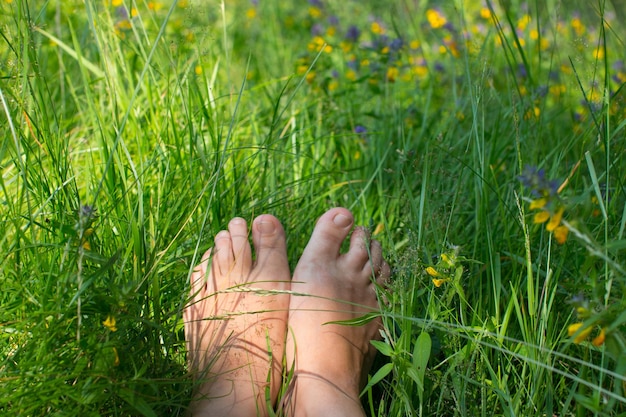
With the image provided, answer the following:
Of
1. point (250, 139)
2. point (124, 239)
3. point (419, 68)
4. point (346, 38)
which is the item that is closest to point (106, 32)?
point (250, 139)

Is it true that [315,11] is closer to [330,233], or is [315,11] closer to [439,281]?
[330,233]

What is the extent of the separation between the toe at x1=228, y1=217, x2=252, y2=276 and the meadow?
0.16 feet

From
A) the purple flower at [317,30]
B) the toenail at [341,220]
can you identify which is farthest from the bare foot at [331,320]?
the purple flower at [317,30]

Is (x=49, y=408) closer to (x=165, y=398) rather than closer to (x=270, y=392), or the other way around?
(x=165, y=398)

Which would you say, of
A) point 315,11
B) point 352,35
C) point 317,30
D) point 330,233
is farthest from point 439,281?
point 315,11

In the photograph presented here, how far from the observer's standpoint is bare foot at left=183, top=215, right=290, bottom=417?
57.3 inches

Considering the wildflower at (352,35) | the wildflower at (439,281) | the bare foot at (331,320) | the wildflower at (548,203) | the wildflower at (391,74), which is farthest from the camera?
the wildflower at (352,35)

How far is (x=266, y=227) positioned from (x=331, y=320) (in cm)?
29

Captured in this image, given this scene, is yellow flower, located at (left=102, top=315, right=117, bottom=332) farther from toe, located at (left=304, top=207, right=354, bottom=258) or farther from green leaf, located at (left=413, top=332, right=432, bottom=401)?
toe, located at (left=304, top=207, right=354, bottom=258)

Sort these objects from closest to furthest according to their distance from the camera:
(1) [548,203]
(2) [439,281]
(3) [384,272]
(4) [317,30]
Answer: (1) [548,203], (2) [439,281], (3) [384,272], (4) [317,30]

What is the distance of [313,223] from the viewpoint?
77.4 inches

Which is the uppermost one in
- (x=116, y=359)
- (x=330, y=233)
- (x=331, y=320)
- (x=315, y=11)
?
(x=315, y=11)

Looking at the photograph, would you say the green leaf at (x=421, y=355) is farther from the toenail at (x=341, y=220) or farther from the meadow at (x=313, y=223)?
the toenail at (x=341, y=220)

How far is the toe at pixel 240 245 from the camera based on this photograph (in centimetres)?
171
